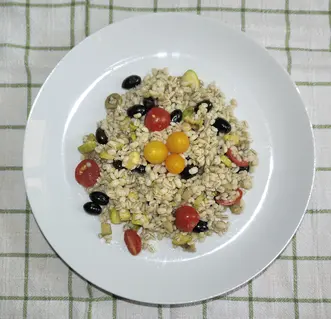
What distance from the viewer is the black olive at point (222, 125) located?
1.55m

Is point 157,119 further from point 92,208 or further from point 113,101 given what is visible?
point 92,208

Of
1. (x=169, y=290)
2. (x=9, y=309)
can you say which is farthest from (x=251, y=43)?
(x=9, y=309)

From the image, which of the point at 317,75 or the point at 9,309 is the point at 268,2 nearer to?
the point at 317,75

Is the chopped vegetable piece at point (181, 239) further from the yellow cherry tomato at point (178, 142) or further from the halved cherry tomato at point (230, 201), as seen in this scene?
the yellow cherry tomato at point (178, 142)

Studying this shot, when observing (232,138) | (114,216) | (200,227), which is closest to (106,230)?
(114,216)

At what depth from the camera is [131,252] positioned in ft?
5.11

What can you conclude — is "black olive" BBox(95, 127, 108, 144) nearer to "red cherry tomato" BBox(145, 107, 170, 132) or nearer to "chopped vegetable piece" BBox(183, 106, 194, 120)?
"red cherry tomato" BBox(145, 107, 170, 132)

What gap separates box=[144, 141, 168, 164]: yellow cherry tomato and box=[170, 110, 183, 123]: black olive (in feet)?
0.34

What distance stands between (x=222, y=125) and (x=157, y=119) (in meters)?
0.22

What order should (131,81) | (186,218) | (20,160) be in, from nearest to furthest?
(186,218), (131,81), (20,160)

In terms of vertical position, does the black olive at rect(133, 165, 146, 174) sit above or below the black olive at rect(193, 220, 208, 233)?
above

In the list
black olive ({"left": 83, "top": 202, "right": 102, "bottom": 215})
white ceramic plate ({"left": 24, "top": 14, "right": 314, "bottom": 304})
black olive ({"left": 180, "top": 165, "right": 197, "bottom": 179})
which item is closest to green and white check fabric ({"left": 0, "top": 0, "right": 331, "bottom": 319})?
white ceramic plate ({"left": 24, "top": 14, "right": 314, "bottom": 304})

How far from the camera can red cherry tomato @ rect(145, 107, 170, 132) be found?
1538 millimetres

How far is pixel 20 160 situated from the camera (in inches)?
67.3
